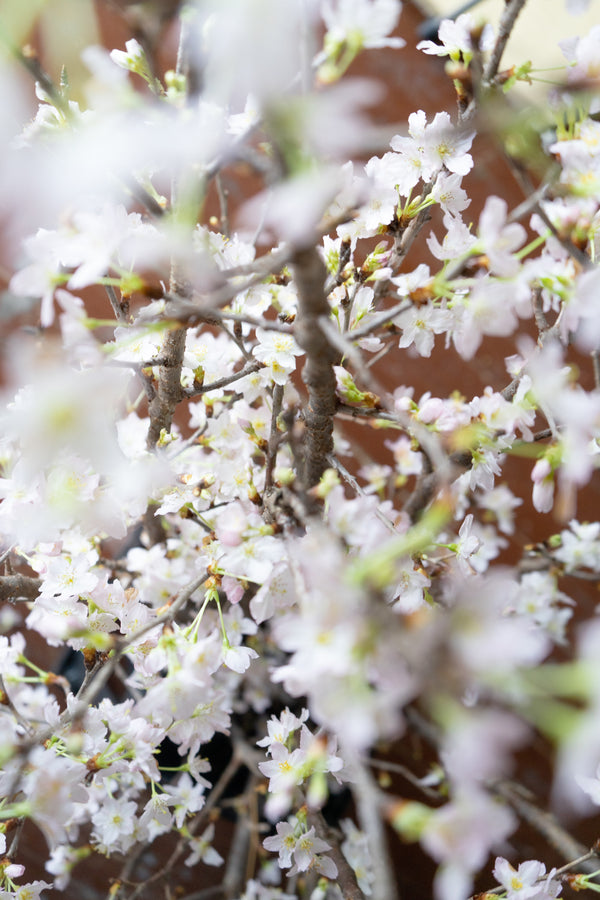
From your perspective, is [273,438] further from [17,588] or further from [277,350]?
[17,588]

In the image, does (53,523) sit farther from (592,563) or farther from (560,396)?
(592,563)

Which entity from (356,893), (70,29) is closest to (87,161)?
(70,29)

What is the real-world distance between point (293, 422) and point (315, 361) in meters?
0.12

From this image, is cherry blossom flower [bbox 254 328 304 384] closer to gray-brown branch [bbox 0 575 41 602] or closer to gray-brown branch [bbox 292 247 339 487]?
gray-brown branch [bbox 292 247 339 487]

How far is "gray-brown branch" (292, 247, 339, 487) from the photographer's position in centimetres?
39

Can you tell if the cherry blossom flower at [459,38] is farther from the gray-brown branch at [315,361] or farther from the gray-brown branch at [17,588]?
the gray-brown branch at [17,588]

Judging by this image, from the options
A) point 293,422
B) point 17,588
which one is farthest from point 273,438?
point 17,588

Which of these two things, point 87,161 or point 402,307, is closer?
point 87,161

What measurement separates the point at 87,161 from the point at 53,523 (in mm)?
246

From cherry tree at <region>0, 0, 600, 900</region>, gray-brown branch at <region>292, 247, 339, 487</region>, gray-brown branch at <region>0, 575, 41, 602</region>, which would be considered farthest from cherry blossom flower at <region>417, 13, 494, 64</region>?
gray-brown branch at <region>0, 575, 41, 602</region>

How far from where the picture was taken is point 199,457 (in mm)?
714

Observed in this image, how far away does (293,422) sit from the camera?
23.2 inches

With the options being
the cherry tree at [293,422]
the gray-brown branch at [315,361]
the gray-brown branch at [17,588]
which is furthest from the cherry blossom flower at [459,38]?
the gray-brown branch at [17,588]

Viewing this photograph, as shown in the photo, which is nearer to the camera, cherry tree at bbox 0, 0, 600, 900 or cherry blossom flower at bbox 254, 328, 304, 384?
cherry tree at bbox 0, 0, 600, 900
